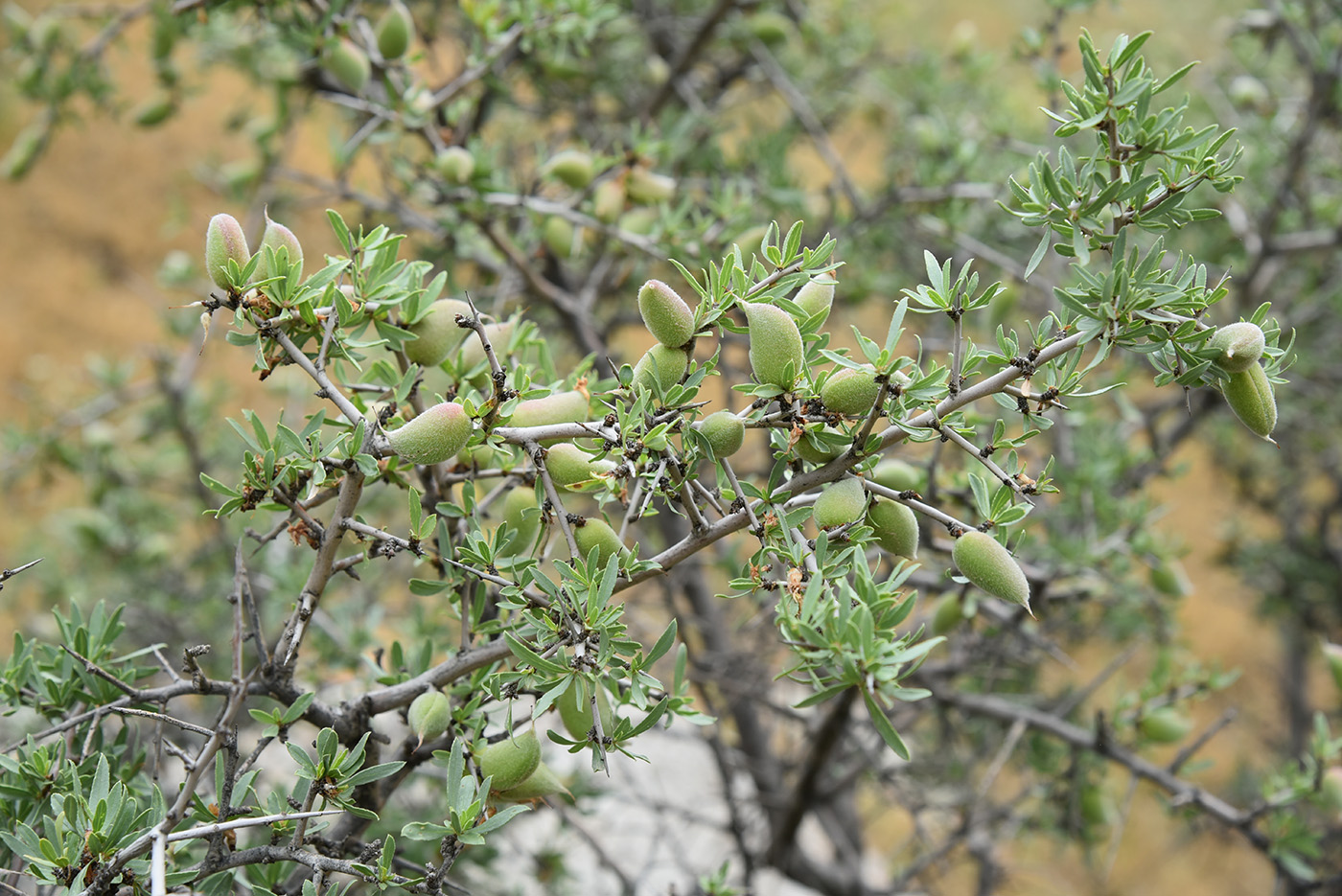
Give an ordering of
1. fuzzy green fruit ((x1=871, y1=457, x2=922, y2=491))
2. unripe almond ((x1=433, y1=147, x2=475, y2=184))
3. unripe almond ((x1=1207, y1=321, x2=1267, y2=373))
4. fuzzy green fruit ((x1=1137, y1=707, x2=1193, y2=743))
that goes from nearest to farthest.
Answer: unripe almond ((x1=1207, y1=321, x2=1267, y2=373)) < fuzzy green fruit ((x1=871, y1=457, x2=922, y2=491)) < unripe almond ((x1=433, y1=147, x2=475, y2=184)) < fuzzy green fruit ((x1=1137, y1=707, x2=1193, y2=743))

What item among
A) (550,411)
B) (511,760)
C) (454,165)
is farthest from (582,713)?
(454,165)

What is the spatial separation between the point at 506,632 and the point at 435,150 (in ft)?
2.92

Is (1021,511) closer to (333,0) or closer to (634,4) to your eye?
(333,0)

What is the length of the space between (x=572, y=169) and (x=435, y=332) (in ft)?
1.86

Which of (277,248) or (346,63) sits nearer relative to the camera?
(277,248)

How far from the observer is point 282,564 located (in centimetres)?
175

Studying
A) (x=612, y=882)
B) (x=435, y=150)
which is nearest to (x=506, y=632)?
(x=435, y=150)

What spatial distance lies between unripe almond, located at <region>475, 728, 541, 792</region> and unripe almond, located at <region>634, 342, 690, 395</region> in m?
0.28

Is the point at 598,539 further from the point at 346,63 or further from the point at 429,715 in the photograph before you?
the point at 346,63

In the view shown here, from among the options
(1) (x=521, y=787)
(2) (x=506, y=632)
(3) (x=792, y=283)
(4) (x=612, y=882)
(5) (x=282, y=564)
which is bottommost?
(4) (x=612, y=882)

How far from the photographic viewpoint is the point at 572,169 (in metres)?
1.25

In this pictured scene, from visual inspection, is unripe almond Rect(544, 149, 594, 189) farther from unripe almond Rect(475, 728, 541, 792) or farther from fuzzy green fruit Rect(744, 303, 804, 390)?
unripe almond Rect(475, 728, 541, 792)

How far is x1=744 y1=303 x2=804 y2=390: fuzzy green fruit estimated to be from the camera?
609 mm

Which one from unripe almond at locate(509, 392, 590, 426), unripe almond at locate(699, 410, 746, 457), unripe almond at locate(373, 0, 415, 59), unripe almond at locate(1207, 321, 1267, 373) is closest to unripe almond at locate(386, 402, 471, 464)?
unripe almond at locate(509, 392, 590, 426)
